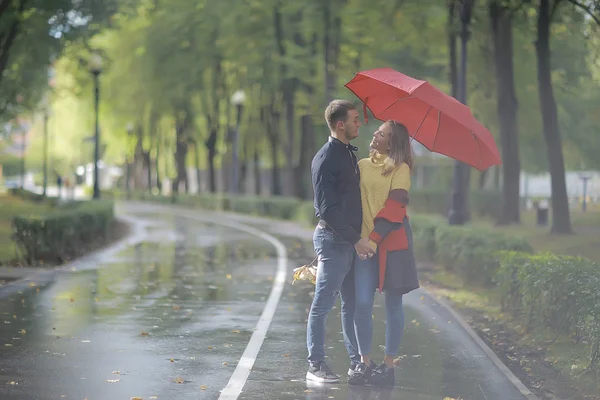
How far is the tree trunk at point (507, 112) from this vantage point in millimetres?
29953

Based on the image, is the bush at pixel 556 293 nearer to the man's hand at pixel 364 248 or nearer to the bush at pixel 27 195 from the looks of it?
the man's hand at pixel 364 248

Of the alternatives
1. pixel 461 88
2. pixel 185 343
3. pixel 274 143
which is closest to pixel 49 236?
pixel 461 88

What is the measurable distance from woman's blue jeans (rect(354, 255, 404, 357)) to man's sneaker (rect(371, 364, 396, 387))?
125 millimetres

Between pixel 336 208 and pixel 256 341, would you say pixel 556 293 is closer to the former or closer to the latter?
pixel 256 341

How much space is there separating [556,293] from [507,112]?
1981 centimetres

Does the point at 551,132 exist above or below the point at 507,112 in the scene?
below

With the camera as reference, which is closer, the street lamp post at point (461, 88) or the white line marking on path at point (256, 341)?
the white line marking on path at point (256, 341)

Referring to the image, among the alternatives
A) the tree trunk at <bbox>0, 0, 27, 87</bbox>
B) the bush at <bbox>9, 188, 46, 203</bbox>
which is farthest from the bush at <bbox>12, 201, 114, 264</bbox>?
the bush at <bbox>9, 188, 46, 203</bbox>

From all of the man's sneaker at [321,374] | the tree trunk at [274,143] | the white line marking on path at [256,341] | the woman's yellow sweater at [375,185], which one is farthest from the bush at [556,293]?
the tree trunk at [274,143]

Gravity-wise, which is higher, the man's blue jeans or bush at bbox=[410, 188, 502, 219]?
bush at bbox=[410, 188, 502, 219]

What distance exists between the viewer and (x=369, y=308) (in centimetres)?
888

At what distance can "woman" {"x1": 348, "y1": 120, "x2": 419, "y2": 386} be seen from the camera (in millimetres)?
8820

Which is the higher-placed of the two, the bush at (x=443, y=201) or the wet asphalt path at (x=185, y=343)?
the bush at (x=443, y=201)

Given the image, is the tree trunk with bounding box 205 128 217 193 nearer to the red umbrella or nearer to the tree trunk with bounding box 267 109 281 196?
the tree trunk with bounding box 267 109 281 196
